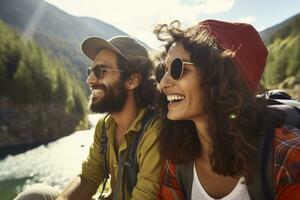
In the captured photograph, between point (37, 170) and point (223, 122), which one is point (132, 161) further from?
point (37, 170)

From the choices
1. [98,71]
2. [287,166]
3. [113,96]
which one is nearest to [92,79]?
[98,71]

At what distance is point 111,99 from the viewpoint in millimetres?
4332

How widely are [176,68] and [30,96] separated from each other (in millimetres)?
63152

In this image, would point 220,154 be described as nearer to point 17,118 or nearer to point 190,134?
point 190,134

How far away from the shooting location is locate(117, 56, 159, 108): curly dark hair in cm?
A: 441

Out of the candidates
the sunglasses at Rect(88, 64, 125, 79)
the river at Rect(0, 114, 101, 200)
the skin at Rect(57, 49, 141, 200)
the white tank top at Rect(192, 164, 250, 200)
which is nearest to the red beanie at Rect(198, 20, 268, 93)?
the white tank top at Rect(192, 164, 250, 200)

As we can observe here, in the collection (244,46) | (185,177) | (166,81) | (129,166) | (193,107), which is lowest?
(129,166)

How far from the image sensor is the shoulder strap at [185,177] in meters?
2.89

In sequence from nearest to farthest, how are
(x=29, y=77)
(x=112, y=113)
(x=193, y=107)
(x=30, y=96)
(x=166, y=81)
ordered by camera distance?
(x=193, y=107) → (x=166, y=81) → (x=112, y=113) → (x=30, y=96) → (x=29, y=77)

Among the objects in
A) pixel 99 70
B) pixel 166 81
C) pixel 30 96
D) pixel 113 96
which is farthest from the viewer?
pixel 30 96

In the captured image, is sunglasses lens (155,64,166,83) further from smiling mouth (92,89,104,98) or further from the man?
smiling mouth (92,89,104,98)

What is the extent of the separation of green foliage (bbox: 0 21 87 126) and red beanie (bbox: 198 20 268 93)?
207 ft

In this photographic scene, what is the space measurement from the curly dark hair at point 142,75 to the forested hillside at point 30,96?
5504 centimetres

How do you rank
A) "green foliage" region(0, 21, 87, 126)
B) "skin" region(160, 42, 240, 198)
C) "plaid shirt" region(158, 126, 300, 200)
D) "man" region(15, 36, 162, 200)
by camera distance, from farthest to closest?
"green foliage" region(0, 21, 87, 126) < "man" region(15, 36, 162, 200) < "skin" region(160, 42, 240, 198) < "plaid shirt" region(158, 126, 300, 200)
